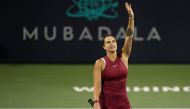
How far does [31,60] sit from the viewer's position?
51.0 feet

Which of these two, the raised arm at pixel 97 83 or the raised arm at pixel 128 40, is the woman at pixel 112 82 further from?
the raised arm at pixel 128 40

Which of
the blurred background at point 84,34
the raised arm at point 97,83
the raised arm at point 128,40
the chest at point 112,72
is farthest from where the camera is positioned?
the blurred background at point 84,34

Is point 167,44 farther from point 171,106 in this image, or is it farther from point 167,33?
point 171,106

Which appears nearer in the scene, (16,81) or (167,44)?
(16,81)

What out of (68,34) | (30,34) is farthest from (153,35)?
(30,34)

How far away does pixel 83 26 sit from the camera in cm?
1525

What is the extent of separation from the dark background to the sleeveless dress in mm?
8105

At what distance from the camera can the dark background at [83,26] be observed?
15.2m


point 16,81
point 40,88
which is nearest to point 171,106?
point 40,88

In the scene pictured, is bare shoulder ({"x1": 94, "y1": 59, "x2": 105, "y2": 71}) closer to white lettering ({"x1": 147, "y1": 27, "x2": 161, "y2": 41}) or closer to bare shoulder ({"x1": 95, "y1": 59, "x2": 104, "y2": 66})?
bare shoulder ({"x1": 95, "y1": 59, "x2": 104, "y2": 66})

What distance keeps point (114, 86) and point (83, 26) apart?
819 cm

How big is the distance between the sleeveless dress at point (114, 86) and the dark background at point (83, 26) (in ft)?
26.6

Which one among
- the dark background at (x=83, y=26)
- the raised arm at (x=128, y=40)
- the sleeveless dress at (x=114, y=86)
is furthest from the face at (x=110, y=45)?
the dark background at (x=83, y=26)

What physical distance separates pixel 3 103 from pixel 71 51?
4.41 m
